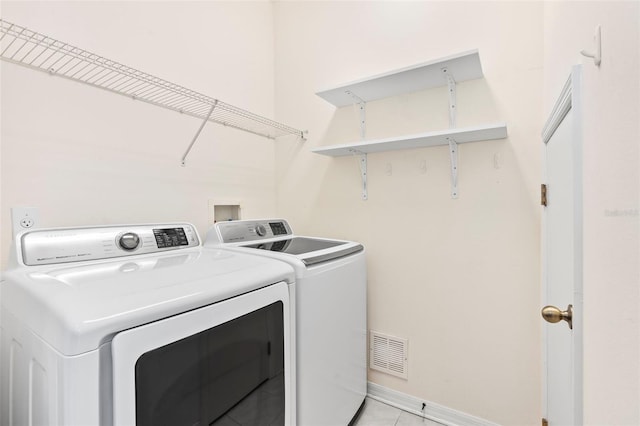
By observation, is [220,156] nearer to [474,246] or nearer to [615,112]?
[474,246]

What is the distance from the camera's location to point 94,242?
1229mm

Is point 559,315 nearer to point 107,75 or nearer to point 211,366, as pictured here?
point 211,366

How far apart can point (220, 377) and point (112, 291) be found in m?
0.42

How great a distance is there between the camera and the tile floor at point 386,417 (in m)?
1.79

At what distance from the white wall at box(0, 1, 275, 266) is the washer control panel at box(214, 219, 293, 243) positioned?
25 centimetres

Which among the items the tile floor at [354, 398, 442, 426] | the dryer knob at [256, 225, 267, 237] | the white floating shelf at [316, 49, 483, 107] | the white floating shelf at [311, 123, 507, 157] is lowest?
the tile floor at [354, 398, 442, 426]

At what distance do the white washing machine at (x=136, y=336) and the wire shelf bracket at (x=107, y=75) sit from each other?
69cm

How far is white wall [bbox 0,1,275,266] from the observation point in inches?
49.5

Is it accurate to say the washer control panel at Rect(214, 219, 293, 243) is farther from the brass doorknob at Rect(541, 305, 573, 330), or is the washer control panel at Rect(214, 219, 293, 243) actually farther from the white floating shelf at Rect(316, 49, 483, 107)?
the brass doorknob at Rect(541, 305, 573, 330)

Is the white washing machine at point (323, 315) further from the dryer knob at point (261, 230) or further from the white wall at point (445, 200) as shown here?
the white wall at point (445, 200)

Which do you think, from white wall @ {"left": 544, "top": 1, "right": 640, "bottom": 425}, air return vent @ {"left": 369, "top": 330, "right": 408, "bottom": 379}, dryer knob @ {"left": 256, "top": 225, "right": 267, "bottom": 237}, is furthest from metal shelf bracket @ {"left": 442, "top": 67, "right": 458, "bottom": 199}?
dryer knob @ {"left": 256, "top": 225, "right": 267, "bottom": 237}

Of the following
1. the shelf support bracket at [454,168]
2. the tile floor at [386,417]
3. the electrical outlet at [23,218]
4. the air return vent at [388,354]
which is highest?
the shelf support bracket at [454,168]

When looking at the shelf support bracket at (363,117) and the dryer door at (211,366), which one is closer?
the dryer door at (211,366)

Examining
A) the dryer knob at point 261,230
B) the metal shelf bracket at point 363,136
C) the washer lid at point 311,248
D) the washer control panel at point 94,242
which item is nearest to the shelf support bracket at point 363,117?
the metal shelf bracket at point 363,136
